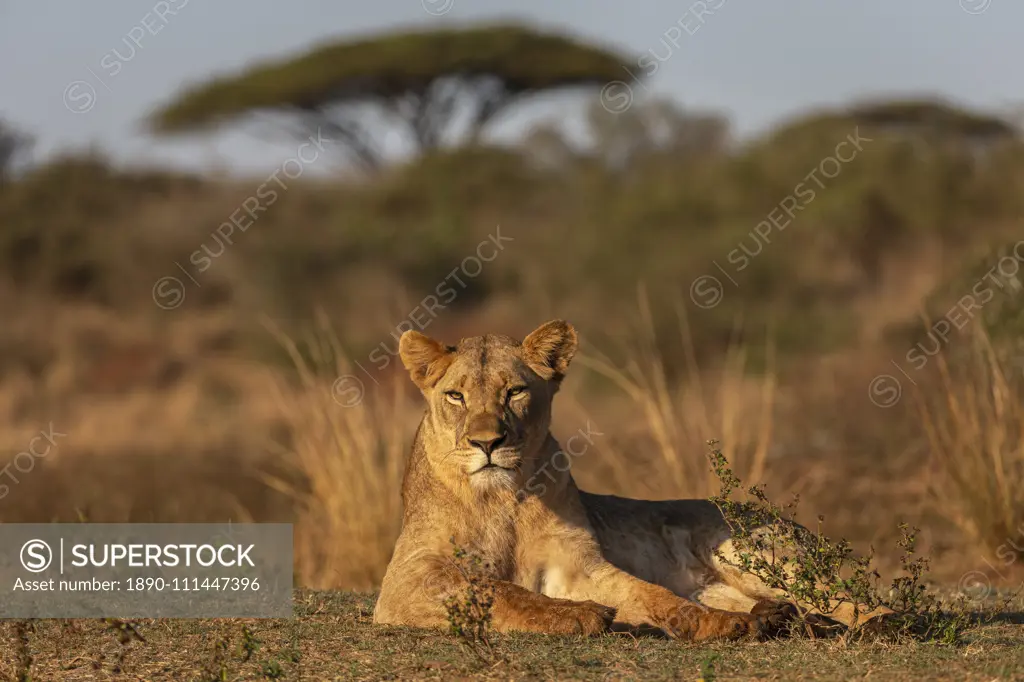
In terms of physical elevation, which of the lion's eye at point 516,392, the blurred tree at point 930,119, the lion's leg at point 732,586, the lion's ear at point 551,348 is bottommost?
the lion's leg at point 732,586

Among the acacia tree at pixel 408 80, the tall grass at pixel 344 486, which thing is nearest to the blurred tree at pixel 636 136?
the acacia tree at pixel 408 80

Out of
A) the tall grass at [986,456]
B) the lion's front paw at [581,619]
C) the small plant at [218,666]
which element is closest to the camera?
the small plant at [218,666]

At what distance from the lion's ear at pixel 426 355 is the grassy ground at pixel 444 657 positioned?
1.01 meters

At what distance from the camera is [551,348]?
6293 mm

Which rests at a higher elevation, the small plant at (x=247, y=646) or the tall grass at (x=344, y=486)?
the tall grass at (x=344, y=486)

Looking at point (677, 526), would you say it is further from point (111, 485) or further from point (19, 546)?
point (111, 485)

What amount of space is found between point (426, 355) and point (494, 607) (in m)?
1.20

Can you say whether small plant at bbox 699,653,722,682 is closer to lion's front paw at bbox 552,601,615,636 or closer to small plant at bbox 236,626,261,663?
lion's front paw at bbox 552,601,615,636

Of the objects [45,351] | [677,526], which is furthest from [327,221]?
[677,526]

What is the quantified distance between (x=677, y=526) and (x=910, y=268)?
63.9ft

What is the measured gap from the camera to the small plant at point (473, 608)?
5.08 m

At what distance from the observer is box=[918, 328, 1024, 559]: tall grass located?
29.4 feet

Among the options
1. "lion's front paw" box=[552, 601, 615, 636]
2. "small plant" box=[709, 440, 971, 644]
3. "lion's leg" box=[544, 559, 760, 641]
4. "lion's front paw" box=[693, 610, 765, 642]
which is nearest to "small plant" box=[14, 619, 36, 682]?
"lion's front paw" box=[552, 601, 615, 636]

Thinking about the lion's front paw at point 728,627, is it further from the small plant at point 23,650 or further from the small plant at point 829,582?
the small plant at point 23,650
